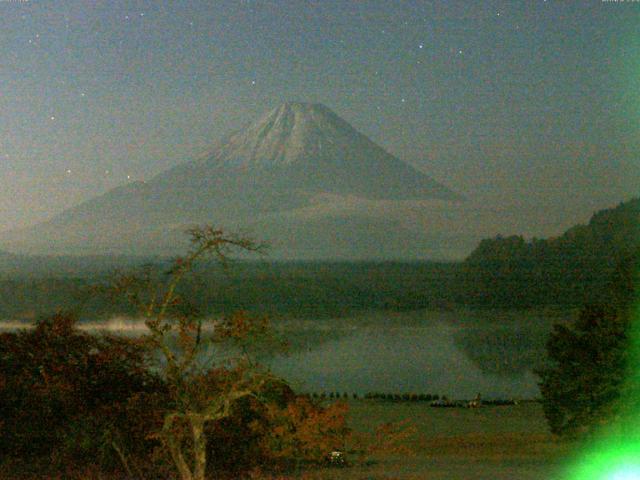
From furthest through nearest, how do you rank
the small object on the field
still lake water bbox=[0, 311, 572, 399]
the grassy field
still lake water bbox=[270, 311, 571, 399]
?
1. still lake water bbox=[270, 311, 571, 399]
2. still lake water bbox=[0, 311, 572, 399]
3. the small object on the field
4. the grassy field

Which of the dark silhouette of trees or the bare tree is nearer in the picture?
the bare tree

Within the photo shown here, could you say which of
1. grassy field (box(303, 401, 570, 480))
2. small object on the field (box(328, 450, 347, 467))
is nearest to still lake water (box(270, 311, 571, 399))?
grassy field (box(303, 401, 570, 480))

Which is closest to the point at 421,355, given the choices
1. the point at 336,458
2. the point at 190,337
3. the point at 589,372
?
the point at 589,372

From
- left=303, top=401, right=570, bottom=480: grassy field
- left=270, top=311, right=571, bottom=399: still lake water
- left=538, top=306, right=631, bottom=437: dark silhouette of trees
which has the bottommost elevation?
left=270, top=311, right=571, bottom=399: still lake water

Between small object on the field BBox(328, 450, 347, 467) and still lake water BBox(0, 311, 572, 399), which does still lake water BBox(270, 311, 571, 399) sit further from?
small object on the field BBox(328, 450, 347, 467)

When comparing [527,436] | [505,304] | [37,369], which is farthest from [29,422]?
[505,304]

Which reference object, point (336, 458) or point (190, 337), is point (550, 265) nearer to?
point (336, 458)
